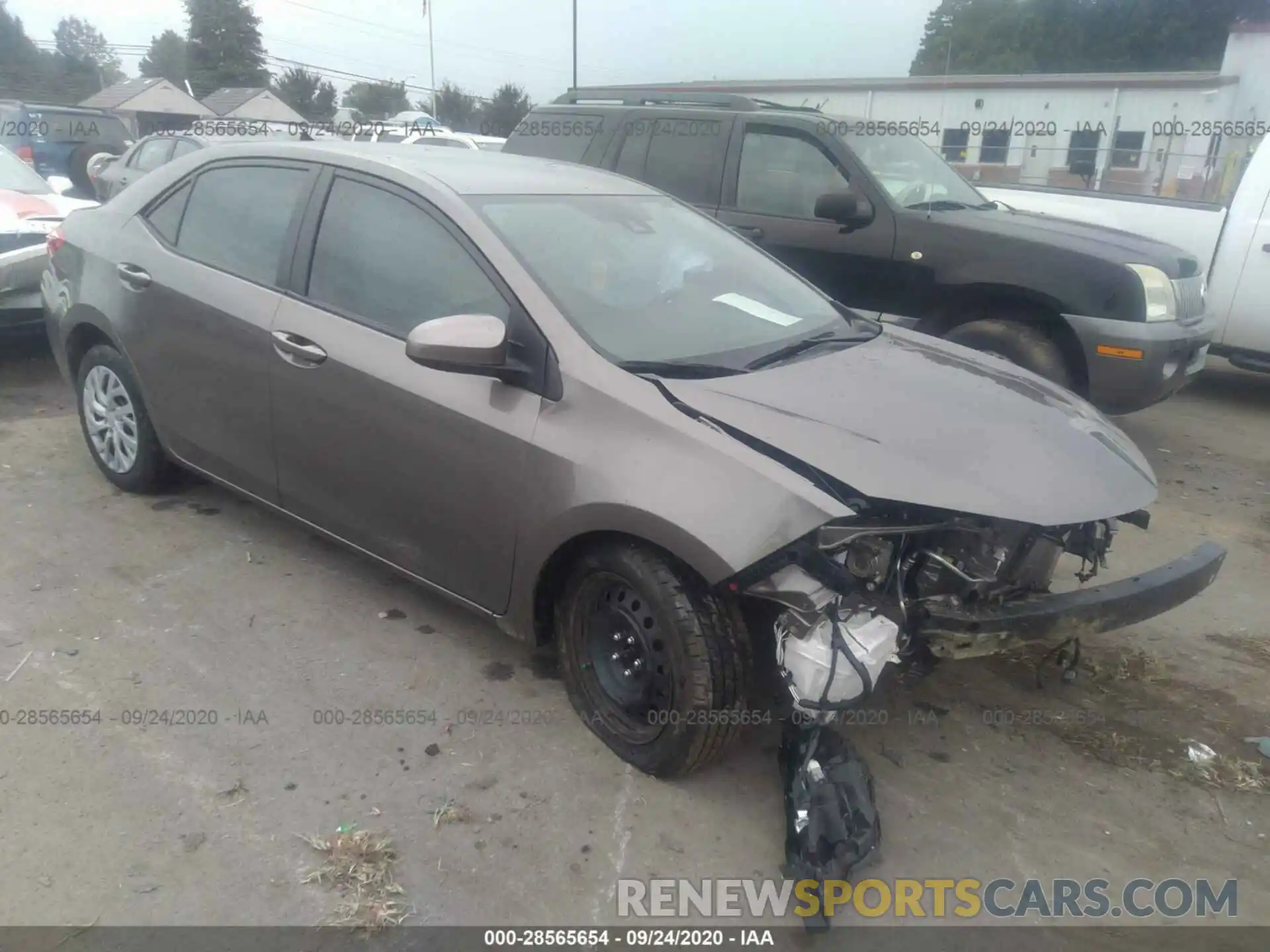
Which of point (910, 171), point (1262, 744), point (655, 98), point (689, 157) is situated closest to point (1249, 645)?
point (1262, 744)

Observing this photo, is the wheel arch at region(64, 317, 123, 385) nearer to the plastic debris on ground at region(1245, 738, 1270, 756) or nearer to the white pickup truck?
the plastic debris on ground at region(1245, 738, 1270, 756)

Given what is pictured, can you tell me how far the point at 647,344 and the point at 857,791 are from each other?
1.43m

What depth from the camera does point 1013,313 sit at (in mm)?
5754

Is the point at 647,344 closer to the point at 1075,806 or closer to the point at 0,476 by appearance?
the point at 1075,806

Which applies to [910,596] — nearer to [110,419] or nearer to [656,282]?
[656,282]

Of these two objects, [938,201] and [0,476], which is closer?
[0,476]

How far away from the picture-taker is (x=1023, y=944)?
241cm

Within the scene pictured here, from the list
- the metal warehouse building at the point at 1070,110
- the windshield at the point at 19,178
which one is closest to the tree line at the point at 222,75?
the metal warehouse building at the point at 1070,110

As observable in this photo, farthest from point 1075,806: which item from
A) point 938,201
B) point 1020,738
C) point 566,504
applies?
point 938,201

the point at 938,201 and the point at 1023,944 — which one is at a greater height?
the point at 938,201

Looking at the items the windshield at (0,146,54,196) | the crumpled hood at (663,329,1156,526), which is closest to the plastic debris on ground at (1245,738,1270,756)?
the crumpled hood at (663,329,1156,526)

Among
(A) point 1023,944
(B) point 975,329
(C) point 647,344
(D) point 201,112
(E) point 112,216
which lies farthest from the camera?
(D) point 201,112

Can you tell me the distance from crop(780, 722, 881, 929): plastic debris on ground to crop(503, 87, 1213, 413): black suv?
362cm

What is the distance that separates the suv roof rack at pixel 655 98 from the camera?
6754mm
